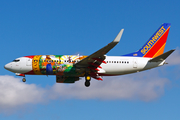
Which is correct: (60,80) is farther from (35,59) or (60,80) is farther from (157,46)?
(157,46)

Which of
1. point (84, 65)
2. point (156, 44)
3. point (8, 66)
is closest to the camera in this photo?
point (84, 65)

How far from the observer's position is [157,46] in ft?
204

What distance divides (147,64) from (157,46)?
546cm

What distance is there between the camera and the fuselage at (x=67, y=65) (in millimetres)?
56219

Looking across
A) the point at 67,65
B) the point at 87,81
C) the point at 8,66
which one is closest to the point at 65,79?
the point at 87,81

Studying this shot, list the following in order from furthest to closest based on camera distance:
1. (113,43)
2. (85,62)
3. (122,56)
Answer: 1. (122,56)
2. (85,62)
3. (113,43)

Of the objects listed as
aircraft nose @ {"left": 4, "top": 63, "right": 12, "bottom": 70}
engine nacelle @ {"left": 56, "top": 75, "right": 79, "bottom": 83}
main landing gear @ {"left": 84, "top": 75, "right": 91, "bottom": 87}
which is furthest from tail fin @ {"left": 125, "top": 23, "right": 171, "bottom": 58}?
aircraft nose @ {"left": 4, "top": 63, "right": 12, "bottom": 70}

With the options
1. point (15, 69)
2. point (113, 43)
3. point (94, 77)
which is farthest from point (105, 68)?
point (15, 69)

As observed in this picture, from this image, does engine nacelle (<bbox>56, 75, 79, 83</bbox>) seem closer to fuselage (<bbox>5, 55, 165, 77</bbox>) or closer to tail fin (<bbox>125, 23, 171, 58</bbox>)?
fuselage (<bbox>5, 55, 165, 77</bbox>)

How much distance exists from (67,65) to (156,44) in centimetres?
1688

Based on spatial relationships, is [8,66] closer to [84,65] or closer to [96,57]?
[84,65]

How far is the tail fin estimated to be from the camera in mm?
61062

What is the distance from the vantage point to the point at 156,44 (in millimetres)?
62219

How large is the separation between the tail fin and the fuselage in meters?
2.40
